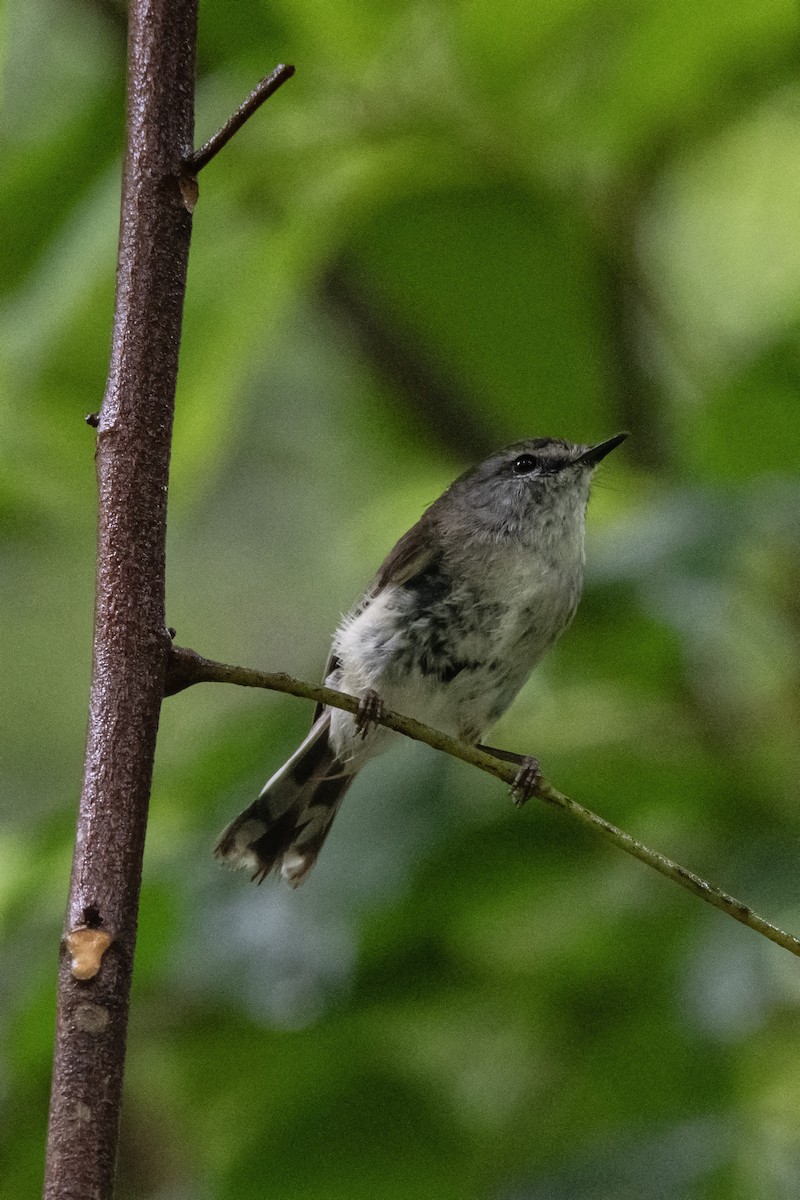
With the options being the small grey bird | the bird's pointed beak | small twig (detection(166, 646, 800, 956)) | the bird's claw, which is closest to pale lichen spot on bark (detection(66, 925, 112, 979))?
small twig (detection(166, 646, 800, 956))

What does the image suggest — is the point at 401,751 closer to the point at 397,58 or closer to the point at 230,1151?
the point at 230,1151

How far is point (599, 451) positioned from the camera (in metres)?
3.07

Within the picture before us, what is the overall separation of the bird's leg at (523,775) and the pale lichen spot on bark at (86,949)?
0.48 m

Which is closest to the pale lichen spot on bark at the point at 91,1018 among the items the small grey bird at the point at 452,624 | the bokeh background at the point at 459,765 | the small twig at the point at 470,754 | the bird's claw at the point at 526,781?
the small twig at the point at 470,754

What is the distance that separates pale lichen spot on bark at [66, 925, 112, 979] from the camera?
3.93ft

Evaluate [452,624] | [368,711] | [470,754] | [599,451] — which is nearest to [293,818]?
[452,624]

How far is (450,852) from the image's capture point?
2.45 metres

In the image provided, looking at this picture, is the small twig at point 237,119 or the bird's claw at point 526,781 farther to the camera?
the bird's claw at point 526,781

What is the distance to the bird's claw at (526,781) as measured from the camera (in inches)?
65.4

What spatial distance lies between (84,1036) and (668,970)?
1.43 meters

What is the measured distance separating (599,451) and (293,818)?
0.97 metres

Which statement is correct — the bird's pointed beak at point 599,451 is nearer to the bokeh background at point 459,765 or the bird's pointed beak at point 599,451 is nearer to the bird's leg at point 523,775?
the bokeh background at point 459,765

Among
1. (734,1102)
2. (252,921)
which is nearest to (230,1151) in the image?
(252,921)

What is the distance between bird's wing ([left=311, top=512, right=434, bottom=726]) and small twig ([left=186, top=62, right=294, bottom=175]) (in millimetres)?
1699
